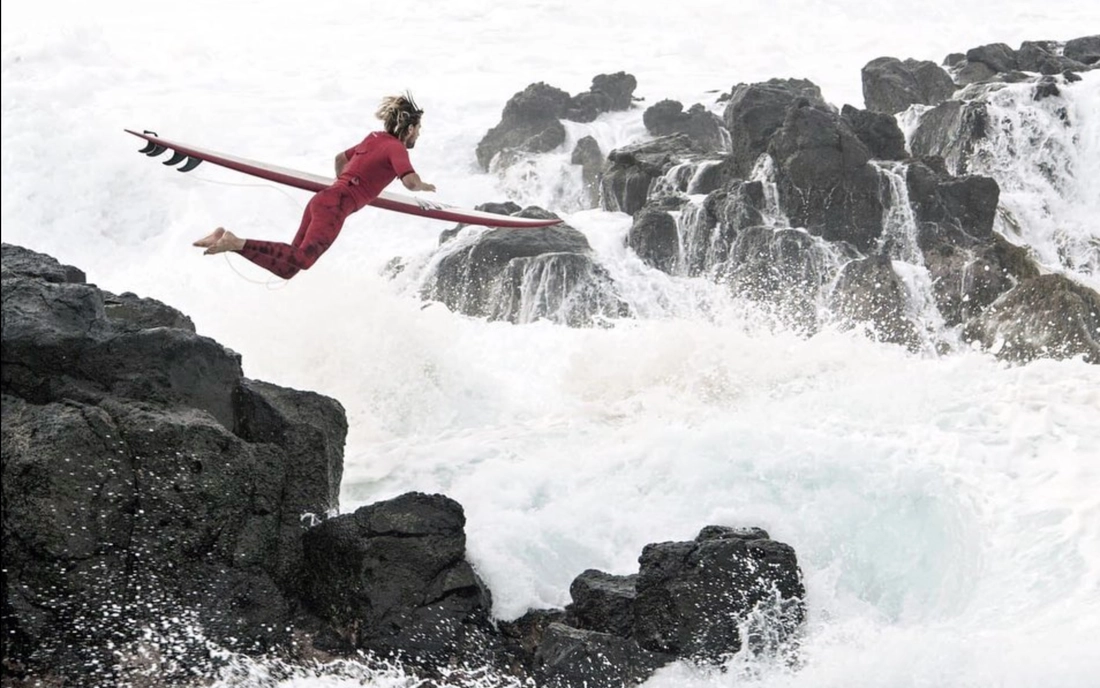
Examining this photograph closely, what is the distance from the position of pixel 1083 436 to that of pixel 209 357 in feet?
21.5

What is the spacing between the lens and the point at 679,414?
10.6 meters

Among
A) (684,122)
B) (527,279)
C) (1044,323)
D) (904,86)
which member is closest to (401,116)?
(1044,323)

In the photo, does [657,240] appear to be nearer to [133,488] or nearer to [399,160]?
[399,160]

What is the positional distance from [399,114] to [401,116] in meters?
0.01

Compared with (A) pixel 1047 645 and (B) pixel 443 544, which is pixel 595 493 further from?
(A) pixel 1047 645

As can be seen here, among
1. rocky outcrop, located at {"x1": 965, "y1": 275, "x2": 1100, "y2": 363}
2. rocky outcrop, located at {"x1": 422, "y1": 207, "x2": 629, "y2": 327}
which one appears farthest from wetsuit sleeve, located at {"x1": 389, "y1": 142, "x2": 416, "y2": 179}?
rocky outcrop, located at {"x1": 422, "y1": 207, "x2": 629, "y2": 327}

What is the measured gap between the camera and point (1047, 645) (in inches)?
258

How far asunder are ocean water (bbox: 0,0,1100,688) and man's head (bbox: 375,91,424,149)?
1.80 meters

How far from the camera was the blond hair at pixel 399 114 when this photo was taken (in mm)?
6430

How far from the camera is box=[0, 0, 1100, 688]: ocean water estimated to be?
23.5 ft

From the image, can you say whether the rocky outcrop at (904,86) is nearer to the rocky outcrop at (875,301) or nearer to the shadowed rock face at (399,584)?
the rocky outcrop at (875,301)

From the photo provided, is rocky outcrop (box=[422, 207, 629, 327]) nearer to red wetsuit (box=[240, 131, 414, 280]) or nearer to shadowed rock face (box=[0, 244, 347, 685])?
shadowed rock face (box=[0, 244, 347, 685])

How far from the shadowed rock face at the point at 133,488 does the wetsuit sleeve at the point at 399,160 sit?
1.59 metres

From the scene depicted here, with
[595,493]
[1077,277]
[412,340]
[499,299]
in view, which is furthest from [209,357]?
[1077,277]
